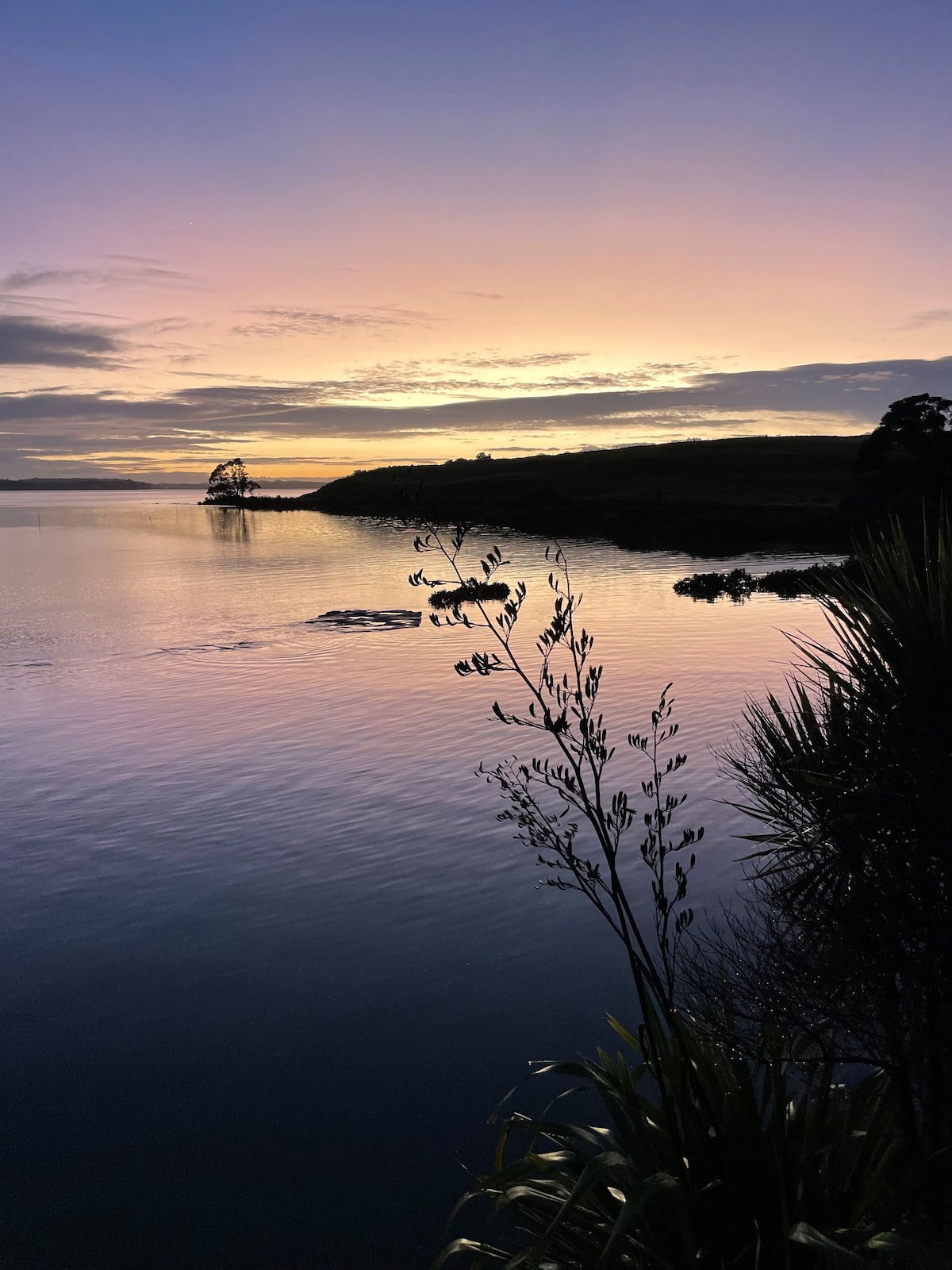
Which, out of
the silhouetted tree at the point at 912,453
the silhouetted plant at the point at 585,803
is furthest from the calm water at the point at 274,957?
the silhouetted tree at the point at 912,453

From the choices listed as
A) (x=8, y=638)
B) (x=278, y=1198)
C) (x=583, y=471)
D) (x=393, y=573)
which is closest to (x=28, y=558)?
(x=393, y=573)

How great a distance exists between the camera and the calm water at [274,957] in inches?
277

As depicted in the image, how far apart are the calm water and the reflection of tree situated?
6936 centimetres

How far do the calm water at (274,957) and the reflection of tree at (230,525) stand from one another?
69.4m

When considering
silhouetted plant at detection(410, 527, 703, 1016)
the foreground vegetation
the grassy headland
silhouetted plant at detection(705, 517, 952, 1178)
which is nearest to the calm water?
silhouetted plant at detection(410, 527, 703, 1016)

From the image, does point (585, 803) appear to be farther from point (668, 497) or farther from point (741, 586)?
point (668, 497)

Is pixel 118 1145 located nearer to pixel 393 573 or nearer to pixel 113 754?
pixel 113 754

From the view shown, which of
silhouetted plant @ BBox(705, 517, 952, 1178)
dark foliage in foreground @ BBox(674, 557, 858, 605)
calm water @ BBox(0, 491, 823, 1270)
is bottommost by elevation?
calm water @ BBox(0, 491, 823, 1270)

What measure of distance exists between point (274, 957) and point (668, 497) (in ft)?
398

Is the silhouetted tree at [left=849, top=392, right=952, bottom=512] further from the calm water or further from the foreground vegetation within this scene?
the foreground vegetation

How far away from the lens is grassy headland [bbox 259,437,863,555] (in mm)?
70938

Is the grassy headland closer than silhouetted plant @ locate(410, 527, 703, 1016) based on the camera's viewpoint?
No

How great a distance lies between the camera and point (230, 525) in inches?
4638

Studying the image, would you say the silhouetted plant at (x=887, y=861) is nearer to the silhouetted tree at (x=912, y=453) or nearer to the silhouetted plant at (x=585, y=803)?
the silhouetted plant at (x=585, y=803)
